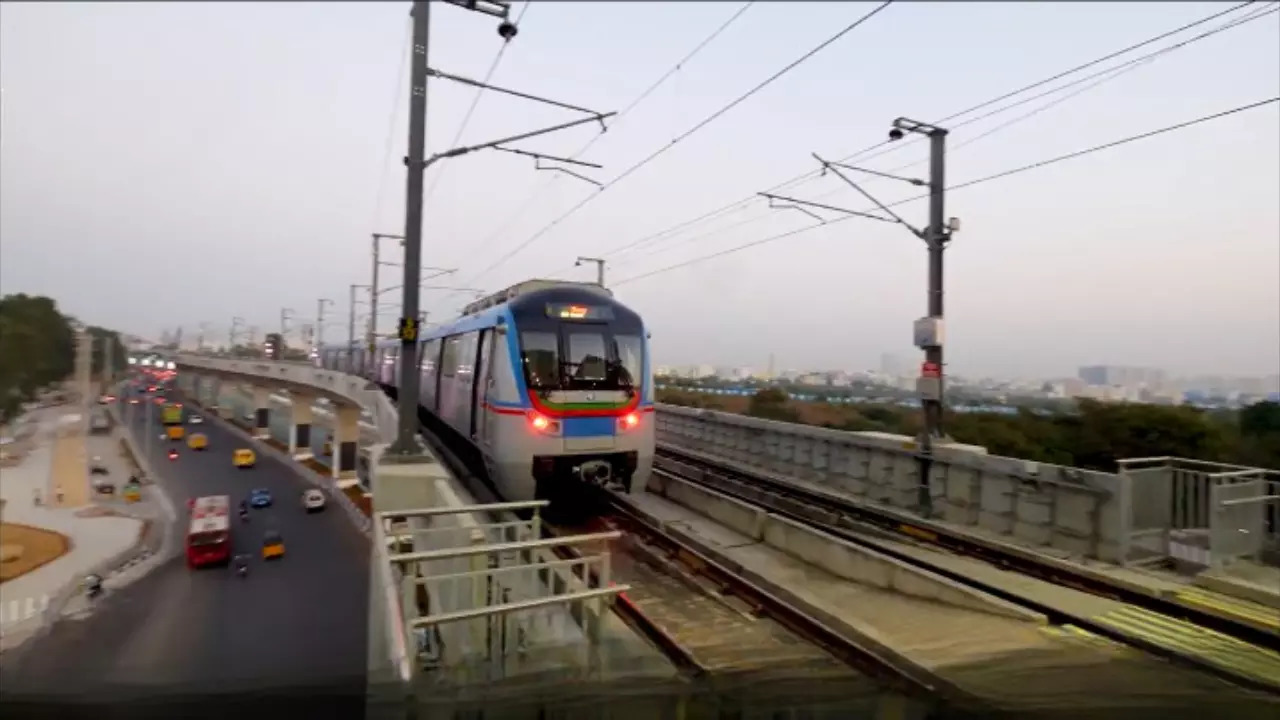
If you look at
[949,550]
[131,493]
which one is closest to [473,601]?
[131,493]

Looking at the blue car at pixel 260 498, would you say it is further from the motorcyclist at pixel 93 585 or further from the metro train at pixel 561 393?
the motorcyclist at pixel 93 585

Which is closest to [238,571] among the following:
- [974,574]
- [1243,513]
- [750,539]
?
[750,539]

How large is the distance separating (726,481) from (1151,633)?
8643 millimetres

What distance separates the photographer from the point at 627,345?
9.88 m

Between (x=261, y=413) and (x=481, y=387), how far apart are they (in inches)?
538

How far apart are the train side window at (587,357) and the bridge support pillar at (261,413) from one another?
12.9 metres

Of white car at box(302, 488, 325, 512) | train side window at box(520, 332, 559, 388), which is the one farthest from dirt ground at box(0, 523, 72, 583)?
white car at box(302, 488, 325, 512)

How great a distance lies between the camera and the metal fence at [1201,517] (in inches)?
339

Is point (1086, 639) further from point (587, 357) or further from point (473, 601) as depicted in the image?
point (587, 357)

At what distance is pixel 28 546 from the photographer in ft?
13.7

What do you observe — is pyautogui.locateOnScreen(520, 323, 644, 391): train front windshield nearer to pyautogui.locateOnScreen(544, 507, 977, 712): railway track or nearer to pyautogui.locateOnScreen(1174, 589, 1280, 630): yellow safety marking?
pyautogui.locateOnScreen(544, 507, 977, 712): railway track

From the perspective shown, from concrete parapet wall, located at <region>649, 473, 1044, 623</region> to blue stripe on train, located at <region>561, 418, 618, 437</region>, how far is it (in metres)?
2.68

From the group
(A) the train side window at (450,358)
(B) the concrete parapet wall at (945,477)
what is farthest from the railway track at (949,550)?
(A) the train side window at (450,358)

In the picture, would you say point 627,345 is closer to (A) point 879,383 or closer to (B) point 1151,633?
(B) point 1151,633
